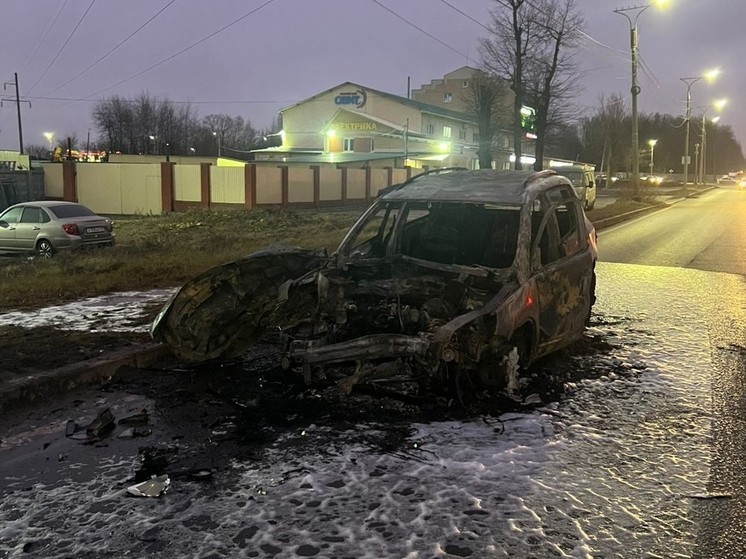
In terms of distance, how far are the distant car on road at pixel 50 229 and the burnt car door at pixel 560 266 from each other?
47.4ft

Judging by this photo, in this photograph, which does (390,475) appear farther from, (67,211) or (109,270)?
(67,211)

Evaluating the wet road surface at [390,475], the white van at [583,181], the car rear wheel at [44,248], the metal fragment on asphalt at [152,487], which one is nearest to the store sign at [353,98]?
the white van at [583,181]

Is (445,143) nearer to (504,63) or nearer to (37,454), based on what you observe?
(504,63)

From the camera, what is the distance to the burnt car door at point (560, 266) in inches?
231

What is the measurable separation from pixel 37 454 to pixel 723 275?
11771 millimetres

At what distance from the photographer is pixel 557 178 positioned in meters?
7.00

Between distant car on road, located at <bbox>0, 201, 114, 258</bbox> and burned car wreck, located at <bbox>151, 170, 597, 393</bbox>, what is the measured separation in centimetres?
1272

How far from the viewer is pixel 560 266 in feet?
20.4

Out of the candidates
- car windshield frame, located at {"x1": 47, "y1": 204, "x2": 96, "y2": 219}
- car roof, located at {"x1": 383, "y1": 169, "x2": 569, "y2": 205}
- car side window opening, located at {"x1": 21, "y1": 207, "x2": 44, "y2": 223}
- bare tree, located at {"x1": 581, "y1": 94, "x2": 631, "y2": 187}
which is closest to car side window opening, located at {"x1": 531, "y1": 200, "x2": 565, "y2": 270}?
car roof, located at {"x1": 383, "y1": 169, "x2": 569, "y2": 205}

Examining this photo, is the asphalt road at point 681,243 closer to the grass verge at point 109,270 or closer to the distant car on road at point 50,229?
the grass verge at point 109,270

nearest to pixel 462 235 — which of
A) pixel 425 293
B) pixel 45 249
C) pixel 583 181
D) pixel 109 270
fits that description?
pixel 425 293

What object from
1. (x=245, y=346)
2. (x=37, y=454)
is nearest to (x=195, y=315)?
(x=245, y=346)

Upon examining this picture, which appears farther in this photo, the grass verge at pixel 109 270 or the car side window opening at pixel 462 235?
the grass verge at pixel 109 270

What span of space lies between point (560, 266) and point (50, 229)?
15349 millimetres
